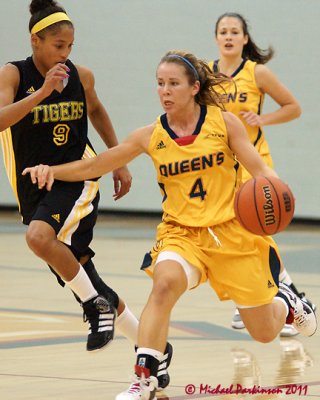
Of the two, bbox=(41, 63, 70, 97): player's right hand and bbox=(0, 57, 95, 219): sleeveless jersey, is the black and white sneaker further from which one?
bbox=(41, 63, 70, 97): player's right hand

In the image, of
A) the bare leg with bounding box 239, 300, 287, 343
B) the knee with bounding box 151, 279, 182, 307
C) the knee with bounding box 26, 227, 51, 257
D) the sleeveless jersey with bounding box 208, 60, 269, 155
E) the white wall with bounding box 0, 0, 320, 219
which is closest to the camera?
the knee with bounding box 151, 279, 182, 307

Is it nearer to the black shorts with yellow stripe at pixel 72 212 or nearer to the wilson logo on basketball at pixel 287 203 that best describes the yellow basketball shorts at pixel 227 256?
the wilson logo on basketball at pixel 287 203

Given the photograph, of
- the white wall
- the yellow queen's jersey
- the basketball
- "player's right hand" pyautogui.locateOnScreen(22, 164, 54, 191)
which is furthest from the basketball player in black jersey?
the white wall

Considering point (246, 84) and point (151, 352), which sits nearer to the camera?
point (151, 352)

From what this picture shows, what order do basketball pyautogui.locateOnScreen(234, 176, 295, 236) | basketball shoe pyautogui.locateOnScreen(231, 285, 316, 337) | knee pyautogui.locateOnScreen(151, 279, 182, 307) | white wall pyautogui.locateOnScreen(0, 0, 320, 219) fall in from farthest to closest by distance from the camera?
1. white wall pyautogui.locateOnScreen(0, 0, 320, 219)
2. basketball shoe pyautogui.locateOnScreen(231, 285, 316, 337)
3. basketball pyautogui.locateOnScreen(234, 176, 295, 236)
4. knee pyautogui.locateOnScreen(151, 279, 182, 307)

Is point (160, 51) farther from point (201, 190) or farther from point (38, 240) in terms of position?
point (201, 190)

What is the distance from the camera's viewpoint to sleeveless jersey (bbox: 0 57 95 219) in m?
6.11

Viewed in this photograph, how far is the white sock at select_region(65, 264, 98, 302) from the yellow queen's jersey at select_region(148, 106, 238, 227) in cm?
75

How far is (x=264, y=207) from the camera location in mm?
5156

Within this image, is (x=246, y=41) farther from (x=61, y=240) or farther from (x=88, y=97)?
(x=61, y=240)

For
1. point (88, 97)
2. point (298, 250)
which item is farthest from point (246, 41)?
point (298, 250)

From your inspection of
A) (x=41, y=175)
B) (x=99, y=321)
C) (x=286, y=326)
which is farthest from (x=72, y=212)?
(x=286, y=326)

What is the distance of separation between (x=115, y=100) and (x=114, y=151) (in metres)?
10.2

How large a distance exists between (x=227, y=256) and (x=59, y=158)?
130 centimetres
